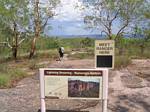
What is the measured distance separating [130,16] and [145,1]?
1.88m

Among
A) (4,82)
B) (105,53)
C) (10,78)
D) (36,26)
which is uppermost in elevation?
(105,53)

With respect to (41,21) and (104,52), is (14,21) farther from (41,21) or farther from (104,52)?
(104,52)

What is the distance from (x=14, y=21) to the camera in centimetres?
3516

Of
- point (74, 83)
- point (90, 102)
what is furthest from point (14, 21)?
point (74, 83)

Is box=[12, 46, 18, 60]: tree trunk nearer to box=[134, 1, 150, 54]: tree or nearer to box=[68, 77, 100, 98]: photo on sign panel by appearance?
box=[134, 1, 150, 54]: tree

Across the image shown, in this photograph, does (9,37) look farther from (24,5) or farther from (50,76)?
(50,76)

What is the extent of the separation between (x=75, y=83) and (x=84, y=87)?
0.20 metres

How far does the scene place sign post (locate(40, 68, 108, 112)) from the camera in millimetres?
8000

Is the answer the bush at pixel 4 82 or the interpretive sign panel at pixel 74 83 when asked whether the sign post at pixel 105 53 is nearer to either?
the interpretive sign panel at pixel 74 83

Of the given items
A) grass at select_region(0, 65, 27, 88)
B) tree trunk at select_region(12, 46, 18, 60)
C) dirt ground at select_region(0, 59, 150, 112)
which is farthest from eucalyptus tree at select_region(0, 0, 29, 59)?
dirt ground at select_region(0, 59, 150, 112)

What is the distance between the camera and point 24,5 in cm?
3569

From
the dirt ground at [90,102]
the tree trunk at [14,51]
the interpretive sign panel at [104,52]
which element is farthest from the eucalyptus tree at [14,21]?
the interpretive sign panel at [104,52]

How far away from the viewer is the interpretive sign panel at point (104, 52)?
29.1ft

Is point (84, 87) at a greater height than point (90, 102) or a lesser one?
greater
